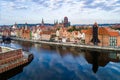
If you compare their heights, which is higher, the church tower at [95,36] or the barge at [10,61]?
the church tower at [95,36]

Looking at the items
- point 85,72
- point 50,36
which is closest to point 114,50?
point 85,72

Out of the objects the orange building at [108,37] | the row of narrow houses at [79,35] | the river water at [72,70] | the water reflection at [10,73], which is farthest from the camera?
the row of narrow houses at [79,35]

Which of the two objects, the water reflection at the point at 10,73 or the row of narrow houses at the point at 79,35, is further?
the row of narrow houses at the point at 79,35

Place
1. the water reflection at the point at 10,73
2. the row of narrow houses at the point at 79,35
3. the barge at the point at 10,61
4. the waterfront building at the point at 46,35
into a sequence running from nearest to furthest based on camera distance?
the water reflection at the point at 10,73 → the barge at the point at 10,61 → the row of narrow houses at the point at 79,35 → the waterfront building at the point at 46,35

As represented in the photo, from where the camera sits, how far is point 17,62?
119 feet

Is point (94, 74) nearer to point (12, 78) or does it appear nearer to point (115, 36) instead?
point (12, 78)

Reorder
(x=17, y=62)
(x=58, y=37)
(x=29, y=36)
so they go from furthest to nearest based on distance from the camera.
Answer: (x=29, y=36) < (x=58, y=37) < (x=17, y=62)

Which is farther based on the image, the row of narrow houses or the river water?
the row of narrow houses

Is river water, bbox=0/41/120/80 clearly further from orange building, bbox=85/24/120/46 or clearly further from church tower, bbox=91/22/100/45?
church tower, bbox=91/22/100/45

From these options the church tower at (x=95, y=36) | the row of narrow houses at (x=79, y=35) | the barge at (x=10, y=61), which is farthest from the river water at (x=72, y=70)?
the church tower at (x=95, y=36)

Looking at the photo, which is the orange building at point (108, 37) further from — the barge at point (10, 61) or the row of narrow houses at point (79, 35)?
the barge at point (10, 61)

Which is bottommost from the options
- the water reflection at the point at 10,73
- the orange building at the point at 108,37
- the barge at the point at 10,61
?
the water reflection at the point at 10,73

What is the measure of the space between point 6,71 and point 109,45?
41.9 metres

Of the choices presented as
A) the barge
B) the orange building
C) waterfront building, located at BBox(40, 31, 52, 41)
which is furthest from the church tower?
the barge
